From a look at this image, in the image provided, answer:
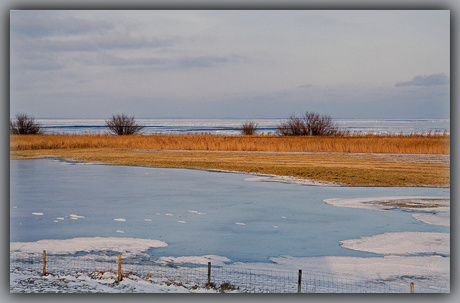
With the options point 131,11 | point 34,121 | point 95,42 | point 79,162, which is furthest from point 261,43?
point 79,162

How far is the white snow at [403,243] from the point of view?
6.52 m

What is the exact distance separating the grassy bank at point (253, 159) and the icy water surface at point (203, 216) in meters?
0.29

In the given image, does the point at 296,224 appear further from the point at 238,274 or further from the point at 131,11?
the point at 131,11

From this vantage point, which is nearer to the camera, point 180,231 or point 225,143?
point 180,231

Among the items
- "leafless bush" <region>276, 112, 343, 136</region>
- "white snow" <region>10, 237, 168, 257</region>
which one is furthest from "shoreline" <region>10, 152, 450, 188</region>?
"white snow" <region>10, 237, 168, 257</region>

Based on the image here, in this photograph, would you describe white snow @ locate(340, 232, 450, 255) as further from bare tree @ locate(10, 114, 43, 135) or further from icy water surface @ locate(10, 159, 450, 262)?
bare tree @ locate(10, 114, 43, 135)

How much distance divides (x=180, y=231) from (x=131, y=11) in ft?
9.47

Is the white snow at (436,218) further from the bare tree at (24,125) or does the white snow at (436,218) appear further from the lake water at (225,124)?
the bare tree at (24,125)

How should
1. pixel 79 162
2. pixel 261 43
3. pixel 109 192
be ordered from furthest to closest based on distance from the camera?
pixel 79 162, pixel 109 192, pixel 261 43

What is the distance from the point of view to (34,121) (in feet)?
25.7

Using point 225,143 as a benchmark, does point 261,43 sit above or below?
above

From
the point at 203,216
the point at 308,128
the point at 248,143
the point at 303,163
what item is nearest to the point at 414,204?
the point at 203,216

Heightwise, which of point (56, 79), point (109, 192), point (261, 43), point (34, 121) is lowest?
point (109, 192)

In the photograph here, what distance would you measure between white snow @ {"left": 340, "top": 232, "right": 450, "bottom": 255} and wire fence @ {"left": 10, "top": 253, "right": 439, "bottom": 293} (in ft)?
1.91
